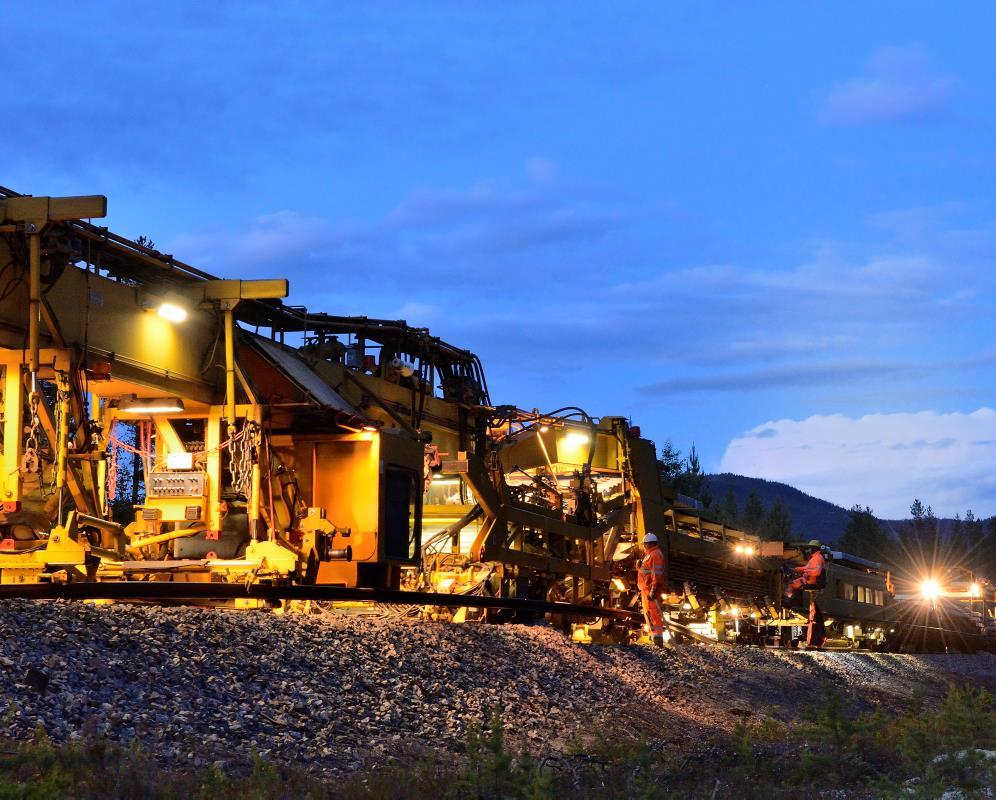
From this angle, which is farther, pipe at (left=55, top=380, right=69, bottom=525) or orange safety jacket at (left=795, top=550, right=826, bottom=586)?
orange safety jacket at (left=795, top=550, right=826, bottom=586)

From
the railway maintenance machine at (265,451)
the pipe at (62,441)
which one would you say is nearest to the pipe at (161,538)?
the railway maintenance machine at (265,451)

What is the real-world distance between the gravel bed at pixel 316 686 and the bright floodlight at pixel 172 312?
4.67 metres

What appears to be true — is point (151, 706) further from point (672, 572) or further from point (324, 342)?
point (672, 572)

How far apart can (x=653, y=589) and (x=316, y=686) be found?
10.2 meters

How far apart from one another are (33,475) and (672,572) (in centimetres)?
1306

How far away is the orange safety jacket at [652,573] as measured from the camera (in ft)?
64.5

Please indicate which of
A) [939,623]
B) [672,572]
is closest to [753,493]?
[939,623]

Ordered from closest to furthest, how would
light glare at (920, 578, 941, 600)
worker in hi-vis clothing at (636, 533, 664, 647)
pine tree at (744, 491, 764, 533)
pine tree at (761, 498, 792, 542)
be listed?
worker in hi-vis clothing at (636, 533, 664, 647), light glare at (920, 578, 941, 600), pine tree at (761, 498, 792, 542), pine tree at (744, 491, 764, 533)

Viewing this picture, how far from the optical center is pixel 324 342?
21281 millimetres

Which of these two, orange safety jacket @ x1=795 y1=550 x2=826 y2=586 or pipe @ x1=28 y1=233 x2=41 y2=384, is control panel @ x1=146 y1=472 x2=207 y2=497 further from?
orange safety jacket @ x1=795 y1=550 x2=826 y2=586

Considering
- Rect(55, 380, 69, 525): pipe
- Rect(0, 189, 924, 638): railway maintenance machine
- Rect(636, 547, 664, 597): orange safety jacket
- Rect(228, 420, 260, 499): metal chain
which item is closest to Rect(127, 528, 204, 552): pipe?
Rect(0, 189, 924, 638): railway maintenance machine

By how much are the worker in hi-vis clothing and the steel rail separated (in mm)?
889

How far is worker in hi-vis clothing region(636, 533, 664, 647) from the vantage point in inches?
772

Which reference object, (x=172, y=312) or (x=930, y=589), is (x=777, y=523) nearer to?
(x=930, y=589)
